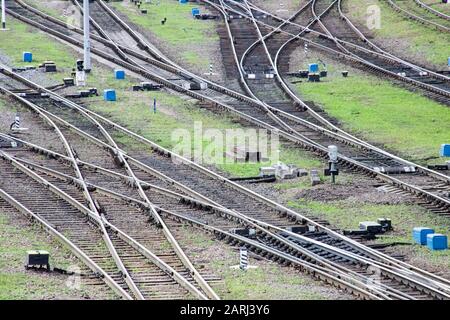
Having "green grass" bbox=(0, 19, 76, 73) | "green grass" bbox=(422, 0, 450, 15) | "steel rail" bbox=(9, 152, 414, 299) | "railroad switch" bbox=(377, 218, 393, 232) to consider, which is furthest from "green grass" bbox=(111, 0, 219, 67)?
"railroad switch" bbox=(377, 218, 393, 232)

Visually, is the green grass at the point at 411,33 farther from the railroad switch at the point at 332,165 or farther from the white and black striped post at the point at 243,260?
the white and black striped post at the point at 243,260

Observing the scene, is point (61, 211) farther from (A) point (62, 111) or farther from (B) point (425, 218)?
(A) point (62, 111)

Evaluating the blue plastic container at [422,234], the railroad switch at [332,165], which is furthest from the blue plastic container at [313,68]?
the blue plastic container at [422,234]

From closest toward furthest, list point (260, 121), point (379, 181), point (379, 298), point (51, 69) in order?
point (379, 298) → point (379, 181) → point (260, 121) → point (51, 69)

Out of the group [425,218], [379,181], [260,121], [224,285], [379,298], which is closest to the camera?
[379,298]

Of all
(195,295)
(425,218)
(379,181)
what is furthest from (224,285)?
(379,181)

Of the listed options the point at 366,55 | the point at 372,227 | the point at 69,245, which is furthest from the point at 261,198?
the point at 366,55
